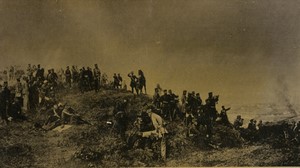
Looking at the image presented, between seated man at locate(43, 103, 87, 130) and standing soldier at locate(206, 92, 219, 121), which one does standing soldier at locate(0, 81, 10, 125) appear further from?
standing soldier at locate(206, 92, 219, 121)

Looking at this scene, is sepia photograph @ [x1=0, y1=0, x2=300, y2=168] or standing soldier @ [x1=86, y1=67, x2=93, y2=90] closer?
sepia photograph @ [x1=0, y1=0, x2=300, y2=168]

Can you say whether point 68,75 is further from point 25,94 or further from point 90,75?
point 25,94

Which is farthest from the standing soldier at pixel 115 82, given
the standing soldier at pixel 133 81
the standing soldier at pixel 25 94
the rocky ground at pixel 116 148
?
the standing soldier at pixel 25 94

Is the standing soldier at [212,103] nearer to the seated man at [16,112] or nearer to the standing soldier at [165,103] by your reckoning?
the standing soldier at [165,103]

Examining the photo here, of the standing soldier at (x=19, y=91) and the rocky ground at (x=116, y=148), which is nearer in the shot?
the rocky ground at (x=116, y=148)

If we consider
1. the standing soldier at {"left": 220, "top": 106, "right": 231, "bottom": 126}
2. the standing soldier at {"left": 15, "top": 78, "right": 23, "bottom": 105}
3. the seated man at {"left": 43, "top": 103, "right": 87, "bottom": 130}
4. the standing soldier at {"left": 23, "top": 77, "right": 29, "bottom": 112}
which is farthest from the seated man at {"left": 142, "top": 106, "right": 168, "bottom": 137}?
the standing soldier at {"left": 15, "top": 78, "right": 23, "bottom": 105}

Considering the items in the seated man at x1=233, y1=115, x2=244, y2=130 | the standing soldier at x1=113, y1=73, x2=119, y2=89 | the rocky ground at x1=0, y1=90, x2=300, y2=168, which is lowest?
the rocky ground at x1=0, y1=90, x2=300, y2=168

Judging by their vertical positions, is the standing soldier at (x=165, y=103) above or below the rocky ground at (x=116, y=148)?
above

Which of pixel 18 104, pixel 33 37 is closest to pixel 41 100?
pixel 18 104
